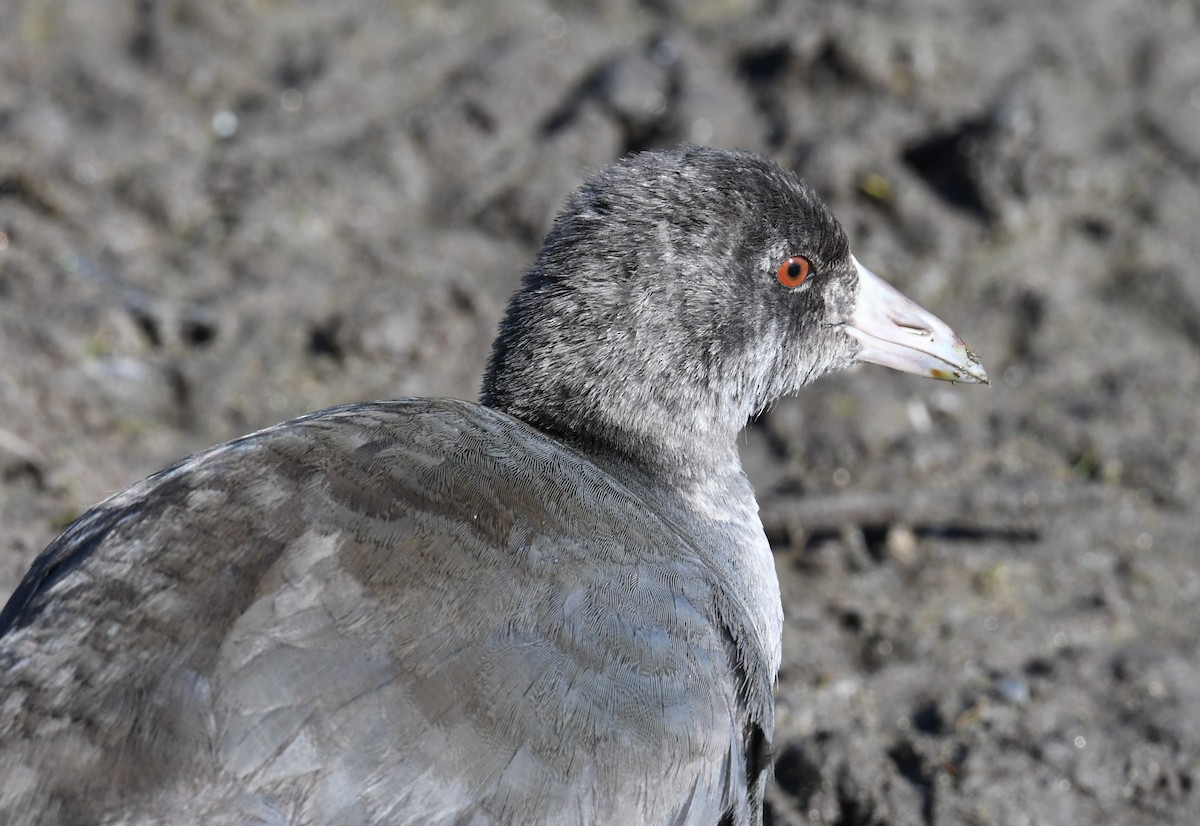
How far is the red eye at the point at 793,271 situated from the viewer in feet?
11.0

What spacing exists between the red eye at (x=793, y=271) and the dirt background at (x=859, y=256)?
115 cm

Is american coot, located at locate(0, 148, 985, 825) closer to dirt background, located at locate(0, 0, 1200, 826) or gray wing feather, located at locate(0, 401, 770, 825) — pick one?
gray wing feather, located at locate(0, 401, 770, 825)

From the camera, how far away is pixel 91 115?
5.39 m

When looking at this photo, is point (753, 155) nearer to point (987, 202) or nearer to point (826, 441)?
point (826, 441)

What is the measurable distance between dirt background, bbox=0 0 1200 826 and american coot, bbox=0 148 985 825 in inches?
38.7

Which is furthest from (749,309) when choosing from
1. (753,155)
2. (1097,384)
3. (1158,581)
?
(1097,384)

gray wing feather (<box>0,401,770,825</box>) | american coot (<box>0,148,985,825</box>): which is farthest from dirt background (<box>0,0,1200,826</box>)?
gray wing feather (<box>0,401,770,825</box>)

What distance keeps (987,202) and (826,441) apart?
1.34 m

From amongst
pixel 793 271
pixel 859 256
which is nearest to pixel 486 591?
pixel 793 271

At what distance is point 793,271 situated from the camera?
3.36m

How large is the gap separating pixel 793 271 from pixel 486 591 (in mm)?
1337

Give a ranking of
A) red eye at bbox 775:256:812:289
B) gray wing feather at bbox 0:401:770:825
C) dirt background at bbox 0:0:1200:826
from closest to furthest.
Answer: gray wing feather at bbox 0:401:770:825 → red eye at bbox 775:256:812:289 → dirt background at bbox 0:0:1200:826

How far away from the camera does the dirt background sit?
12.5 ft

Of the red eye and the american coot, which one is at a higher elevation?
the red eye
